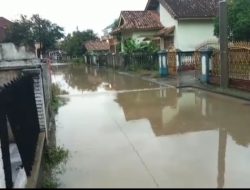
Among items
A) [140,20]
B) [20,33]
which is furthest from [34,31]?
[140,20]

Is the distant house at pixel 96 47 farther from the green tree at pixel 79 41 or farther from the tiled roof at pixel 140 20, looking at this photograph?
the tiled roof at pixel 140 20

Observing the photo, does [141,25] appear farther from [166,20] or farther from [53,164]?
[53,164]

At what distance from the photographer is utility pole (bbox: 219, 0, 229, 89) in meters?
13.0

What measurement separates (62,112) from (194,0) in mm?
19665

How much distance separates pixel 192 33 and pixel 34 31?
32.0 meters

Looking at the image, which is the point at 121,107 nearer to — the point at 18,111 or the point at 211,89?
the point at 211,89

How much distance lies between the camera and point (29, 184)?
13.6ft

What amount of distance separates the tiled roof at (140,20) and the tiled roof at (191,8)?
87.9 inches

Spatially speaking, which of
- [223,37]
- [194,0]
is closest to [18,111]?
[223,37]

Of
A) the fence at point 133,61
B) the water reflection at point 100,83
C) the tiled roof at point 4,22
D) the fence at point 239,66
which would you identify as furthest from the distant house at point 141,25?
the tiled roof at point 4,22

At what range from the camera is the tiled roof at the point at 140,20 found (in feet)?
96.1

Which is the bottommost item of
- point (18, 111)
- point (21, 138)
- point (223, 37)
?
point (21, 138)

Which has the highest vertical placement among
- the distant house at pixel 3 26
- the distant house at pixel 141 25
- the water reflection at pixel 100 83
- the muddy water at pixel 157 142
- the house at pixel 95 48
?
the distant house at pixel 3 26

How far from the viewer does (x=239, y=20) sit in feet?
62.8
